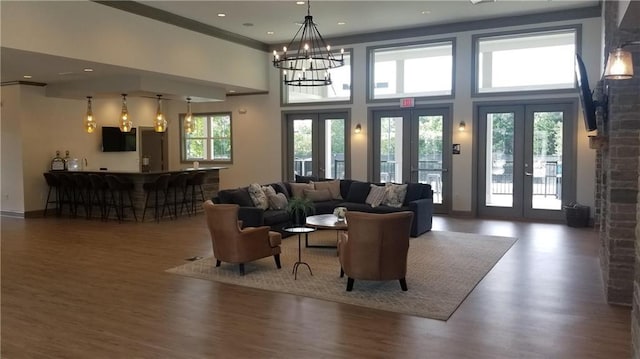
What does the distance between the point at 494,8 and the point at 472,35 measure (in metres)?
1.01

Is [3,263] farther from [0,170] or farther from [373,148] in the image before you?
[373,148]

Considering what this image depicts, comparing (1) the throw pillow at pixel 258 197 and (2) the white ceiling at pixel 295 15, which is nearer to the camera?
(1) the throw pillow at pixel 258 197

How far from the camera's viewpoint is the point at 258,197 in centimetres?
789

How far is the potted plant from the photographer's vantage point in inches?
273

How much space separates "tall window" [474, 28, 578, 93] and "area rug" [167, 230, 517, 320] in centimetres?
372

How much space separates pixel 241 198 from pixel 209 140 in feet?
20.2

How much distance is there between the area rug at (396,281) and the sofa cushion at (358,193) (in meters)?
1.56

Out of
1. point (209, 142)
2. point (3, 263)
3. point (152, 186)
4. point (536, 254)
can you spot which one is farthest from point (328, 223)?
point (209, 142)

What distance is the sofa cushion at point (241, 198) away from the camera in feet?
24.7

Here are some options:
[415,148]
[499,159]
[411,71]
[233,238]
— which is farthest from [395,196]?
[411,71]

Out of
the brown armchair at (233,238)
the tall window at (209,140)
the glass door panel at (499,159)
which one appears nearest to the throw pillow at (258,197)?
the brown armchair at (233,238)

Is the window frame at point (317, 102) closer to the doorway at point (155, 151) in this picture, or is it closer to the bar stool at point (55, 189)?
the doorway at point (155, 151)

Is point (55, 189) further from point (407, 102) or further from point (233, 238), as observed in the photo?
point (407, 102)

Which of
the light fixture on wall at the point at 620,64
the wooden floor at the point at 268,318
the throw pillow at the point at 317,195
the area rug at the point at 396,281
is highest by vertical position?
the light fixture on wall at the point at 620,64
